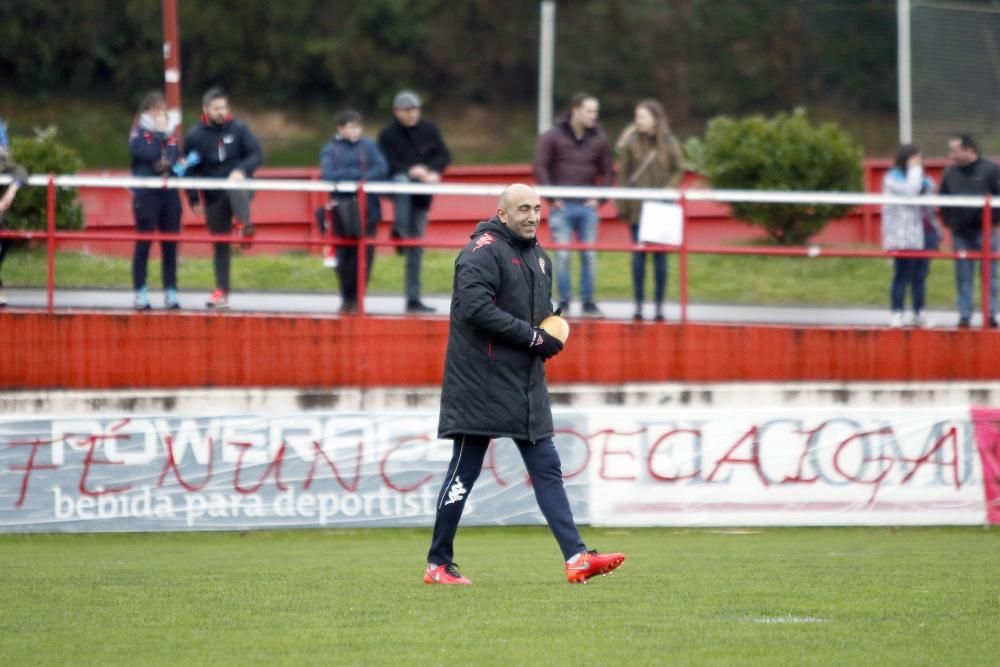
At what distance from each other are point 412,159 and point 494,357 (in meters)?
7.45

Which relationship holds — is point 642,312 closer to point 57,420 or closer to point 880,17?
point 57,420

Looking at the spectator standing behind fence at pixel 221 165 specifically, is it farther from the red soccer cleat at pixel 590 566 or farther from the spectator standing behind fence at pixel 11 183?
the red soccer cleat at pixel 590 566

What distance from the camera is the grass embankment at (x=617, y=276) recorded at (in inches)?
603

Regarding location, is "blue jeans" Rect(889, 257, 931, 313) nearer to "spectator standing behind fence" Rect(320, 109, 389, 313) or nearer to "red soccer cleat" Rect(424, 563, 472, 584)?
"spectator standing behind fence" Rect(320, 109, 389, 313)

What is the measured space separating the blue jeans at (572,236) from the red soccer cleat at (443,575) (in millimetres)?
6600

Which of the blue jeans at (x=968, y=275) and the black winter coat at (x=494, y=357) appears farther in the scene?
the blue jeans at (x=968, y=275)

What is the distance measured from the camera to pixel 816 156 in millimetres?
22203

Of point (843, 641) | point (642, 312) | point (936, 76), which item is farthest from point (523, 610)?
point (936, 76)

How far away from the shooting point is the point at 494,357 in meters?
8.14

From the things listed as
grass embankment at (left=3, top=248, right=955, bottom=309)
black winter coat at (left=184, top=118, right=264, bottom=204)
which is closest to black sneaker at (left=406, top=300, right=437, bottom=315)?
black winter coat at (left=184, top=118, right=264, bottom=204)

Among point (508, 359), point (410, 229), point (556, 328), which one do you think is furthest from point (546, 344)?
point (410, 229)

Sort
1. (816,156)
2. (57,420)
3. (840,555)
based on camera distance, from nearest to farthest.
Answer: (840,555)
(57,420)
(816,156)

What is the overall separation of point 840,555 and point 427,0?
4155cm

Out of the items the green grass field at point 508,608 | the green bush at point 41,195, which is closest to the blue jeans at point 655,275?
the green grass field at point 508,608
